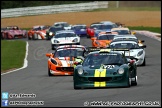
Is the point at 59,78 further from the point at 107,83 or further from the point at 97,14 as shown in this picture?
the point at 97,14

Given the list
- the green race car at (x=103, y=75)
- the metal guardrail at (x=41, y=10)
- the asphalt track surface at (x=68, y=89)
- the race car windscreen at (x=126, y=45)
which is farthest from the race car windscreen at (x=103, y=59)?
the metal guardrail at (x=41, y=10)

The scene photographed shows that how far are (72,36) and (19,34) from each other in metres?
16.0

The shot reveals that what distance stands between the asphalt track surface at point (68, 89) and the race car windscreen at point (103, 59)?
36.7 inches

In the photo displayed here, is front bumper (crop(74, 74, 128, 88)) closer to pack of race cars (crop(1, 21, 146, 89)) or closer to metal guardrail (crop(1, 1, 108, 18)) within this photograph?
pack of race cars (crop(1, 21, 146, 89))

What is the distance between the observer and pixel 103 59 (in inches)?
832

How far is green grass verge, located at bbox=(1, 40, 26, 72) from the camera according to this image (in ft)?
116

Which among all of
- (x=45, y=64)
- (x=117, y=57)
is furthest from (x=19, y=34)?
(x=117, y=57)

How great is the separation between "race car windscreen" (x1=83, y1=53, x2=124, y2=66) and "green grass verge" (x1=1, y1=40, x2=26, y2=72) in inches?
442

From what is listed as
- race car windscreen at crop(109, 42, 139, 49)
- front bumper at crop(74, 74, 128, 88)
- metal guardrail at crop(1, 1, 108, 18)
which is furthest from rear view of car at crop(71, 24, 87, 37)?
front bumper at crop(74, 74, 128, 88)

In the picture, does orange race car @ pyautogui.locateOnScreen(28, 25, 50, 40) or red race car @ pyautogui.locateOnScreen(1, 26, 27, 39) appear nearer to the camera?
orange race car @ pyautogui.locateOnScreen(28, 25, 50, 40)

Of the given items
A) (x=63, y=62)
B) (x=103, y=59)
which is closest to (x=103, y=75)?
(x=103, y=59)

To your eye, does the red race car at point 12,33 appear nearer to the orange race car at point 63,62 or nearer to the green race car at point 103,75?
the orange race car at point 63,62

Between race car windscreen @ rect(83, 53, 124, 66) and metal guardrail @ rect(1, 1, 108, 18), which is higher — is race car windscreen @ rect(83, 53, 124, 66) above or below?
above

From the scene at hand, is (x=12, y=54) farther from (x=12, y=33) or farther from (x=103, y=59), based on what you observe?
(x=103, y=59)
